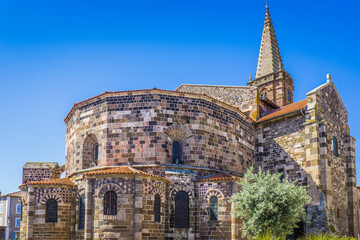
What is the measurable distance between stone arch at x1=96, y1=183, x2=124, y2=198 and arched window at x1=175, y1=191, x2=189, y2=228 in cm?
406

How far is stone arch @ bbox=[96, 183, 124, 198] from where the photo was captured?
19531 millimetres

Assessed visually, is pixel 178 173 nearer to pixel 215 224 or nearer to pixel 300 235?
pixel 215 224

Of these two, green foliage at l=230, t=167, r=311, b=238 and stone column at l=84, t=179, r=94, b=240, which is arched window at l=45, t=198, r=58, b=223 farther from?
green foliage at l=230, t=167, r=311, b=238

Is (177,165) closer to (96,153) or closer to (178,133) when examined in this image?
(178,133)

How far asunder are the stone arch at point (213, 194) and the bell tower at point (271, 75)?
77.1 ft

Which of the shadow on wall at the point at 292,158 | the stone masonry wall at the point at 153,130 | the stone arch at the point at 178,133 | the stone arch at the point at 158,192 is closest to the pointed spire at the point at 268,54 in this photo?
the shadow on wall at the point at 292,158

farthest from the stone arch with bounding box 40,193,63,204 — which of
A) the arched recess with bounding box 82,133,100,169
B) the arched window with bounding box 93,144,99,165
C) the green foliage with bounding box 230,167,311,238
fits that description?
the green foliage with bounding box 230,167,311,238

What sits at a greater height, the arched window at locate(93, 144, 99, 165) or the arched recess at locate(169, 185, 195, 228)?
the arched window at locate(93, 144, 99, 165)

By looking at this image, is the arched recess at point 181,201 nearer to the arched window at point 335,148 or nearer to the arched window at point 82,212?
the arched window at point 82,212

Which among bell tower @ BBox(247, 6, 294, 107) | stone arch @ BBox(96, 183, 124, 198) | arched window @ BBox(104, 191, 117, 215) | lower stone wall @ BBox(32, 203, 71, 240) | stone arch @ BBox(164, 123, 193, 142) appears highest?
bell tower @ BBox(247, 6, 294, 107)

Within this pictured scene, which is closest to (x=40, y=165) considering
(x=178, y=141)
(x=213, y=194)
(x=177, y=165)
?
(x=178, y=141)

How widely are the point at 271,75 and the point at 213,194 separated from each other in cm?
2580

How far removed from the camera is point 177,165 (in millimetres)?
22719

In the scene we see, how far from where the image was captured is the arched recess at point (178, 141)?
76.2 ft
